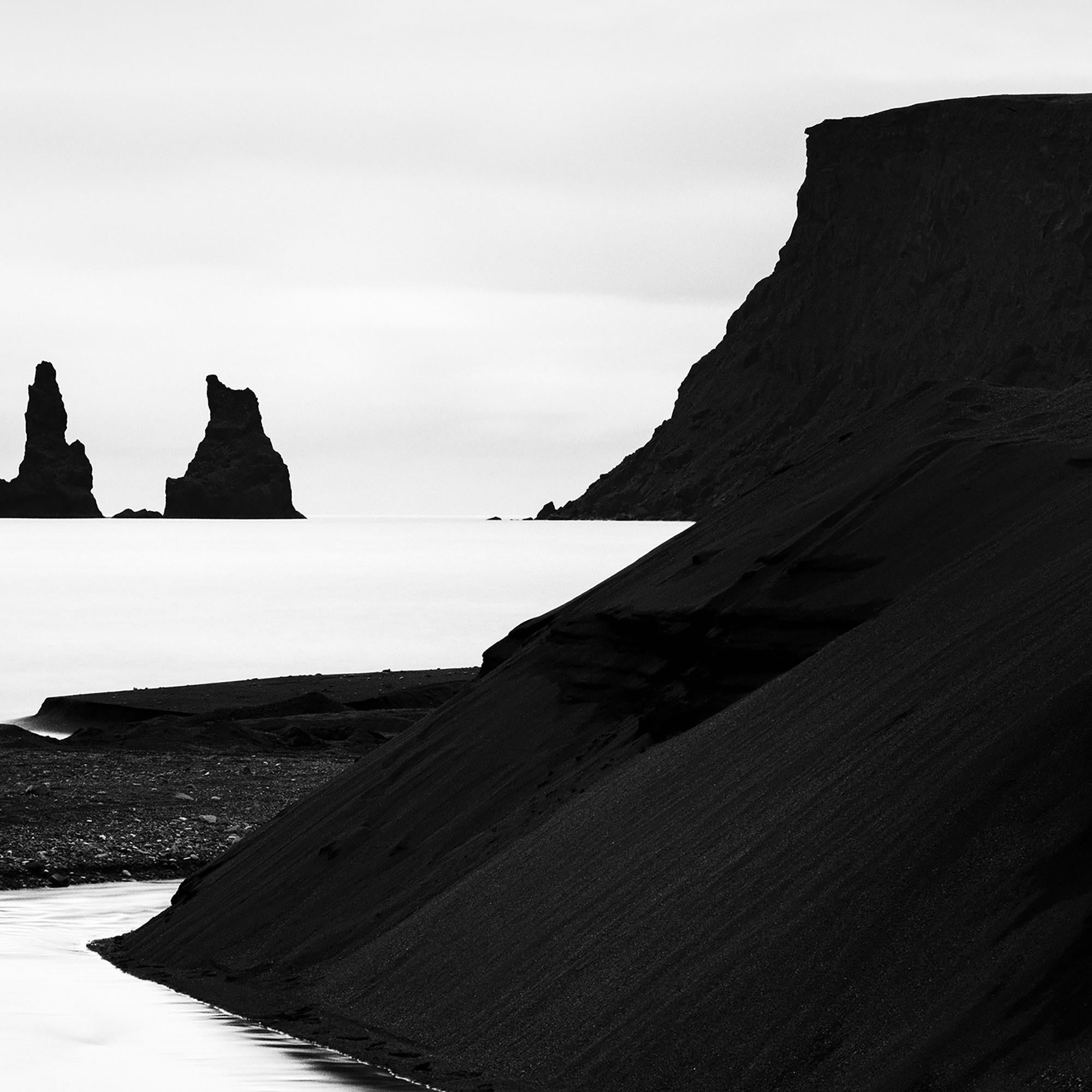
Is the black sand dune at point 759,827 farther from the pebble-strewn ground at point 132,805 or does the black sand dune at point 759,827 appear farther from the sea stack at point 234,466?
the sea stack at point 234,466

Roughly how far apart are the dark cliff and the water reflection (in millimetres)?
85574

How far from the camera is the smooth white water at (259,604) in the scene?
4503 centimetres

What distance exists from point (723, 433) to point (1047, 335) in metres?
25.1

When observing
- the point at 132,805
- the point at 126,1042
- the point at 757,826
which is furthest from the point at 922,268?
the point at 126,1042

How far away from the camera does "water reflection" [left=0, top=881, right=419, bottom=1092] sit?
227 inches

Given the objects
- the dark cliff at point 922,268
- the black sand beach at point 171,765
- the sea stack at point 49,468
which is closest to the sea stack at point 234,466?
the sea stack at point 49,468

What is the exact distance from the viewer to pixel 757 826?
6.12m

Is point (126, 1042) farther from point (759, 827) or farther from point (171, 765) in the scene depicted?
point (171, 765)

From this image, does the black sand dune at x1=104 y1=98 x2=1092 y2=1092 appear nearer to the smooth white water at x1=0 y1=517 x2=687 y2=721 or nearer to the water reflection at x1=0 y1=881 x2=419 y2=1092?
the water reflection at x1=0 y1=881 x2=419 y2=1092

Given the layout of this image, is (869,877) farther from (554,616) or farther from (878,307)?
(878,307)

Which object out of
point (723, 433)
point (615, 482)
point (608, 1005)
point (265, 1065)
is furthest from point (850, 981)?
point (615, 482)

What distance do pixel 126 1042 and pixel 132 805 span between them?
26.7 ft

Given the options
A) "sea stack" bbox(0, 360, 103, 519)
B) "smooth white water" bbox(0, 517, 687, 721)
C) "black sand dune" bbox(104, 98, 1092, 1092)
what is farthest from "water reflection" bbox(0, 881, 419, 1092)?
"sea stack" bbox(0, 360, 103, 519)

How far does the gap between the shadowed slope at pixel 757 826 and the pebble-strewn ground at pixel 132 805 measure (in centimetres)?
319
